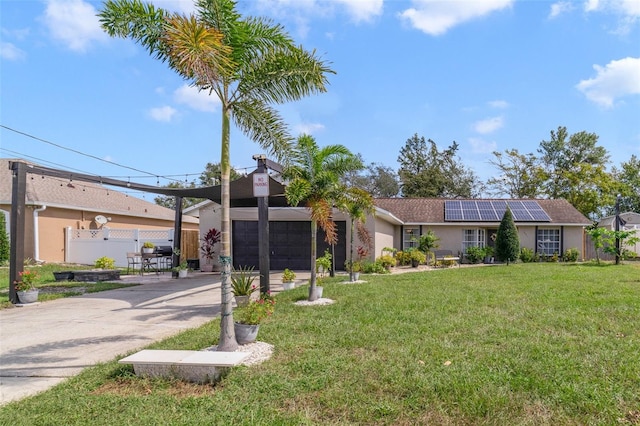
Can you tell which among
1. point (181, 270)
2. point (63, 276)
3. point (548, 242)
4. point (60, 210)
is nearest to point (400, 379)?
point (181, 270)

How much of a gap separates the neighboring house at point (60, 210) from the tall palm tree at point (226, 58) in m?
15.7

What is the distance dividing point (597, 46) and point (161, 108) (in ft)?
41.2

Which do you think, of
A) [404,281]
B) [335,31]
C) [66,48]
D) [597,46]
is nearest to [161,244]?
[66,48]

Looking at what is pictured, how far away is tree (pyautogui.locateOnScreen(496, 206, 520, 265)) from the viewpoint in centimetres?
1842

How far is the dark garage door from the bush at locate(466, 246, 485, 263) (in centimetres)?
722

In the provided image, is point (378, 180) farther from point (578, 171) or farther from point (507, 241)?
point (507, 241)

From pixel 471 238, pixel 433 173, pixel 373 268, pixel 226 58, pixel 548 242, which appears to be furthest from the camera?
pixel 433 173

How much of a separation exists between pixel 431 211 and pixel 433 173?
672 inches

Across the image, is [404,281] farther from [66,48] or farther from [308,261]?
[66,48]

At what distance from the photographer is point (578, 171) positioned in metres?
31.9

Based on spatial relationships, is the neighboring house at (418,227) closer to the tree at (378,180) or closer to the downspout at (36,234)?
the downspout at (36,234)

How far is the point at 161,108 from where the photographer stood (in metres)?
13.0

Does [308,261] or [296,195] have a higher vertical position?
[296,195]

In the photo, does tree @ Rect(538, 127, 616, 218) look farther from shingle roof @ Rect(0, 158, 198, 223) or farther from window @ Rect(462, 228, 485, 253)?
shingle roof @ Rect(0, 158, 198, 223)
